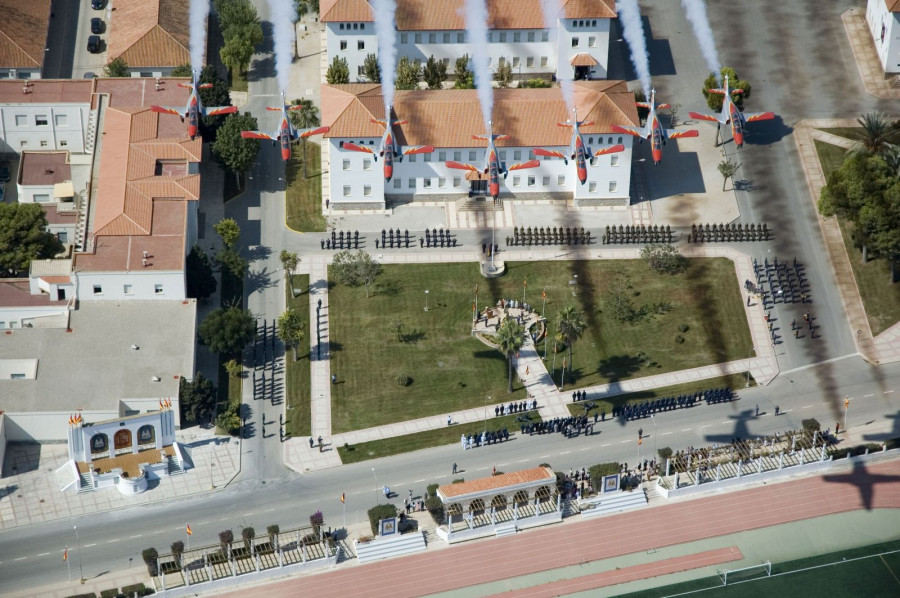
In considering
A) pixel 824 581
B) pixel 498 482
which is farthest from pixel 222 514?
pixel 824 581

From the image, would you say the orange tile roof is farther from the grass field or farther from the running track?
the grass field

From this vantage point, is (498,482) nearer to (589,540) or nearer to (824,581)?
(589,540)

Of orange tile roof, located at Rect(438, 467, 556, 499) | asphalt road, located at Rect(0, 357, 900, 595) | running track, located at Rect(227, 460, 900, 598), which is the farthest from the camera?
orange tile roof, located at Rect(438, 467, 556, 499)

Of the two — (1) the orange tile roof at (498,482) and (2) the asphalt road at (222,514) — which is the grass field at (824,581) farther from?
(2) the asphalt road at (222,514)

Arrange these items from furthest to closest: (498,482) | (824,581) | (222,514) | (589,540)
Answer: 1. (498,482)
2. (222,514)
3. (589,540)
4. (824,581)

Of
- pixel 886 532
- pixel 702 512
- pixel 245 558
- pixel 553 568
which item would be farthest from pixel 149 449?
pixel 886 532

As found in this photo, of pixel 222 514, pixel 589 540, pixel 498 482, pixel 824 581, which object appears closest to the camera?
pixel 824 581

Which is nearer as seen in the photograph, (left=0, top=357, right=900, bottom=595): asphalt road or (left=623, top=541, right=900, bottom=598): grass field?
(left=0, top=357, right=900, bottom=595): asphalt road

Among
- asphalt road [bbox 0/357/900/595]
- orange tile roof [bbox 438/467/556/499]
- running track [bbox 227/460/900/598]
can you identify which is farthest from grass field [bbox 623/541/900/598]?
asphalt road [bbox 0/357/900/595]
